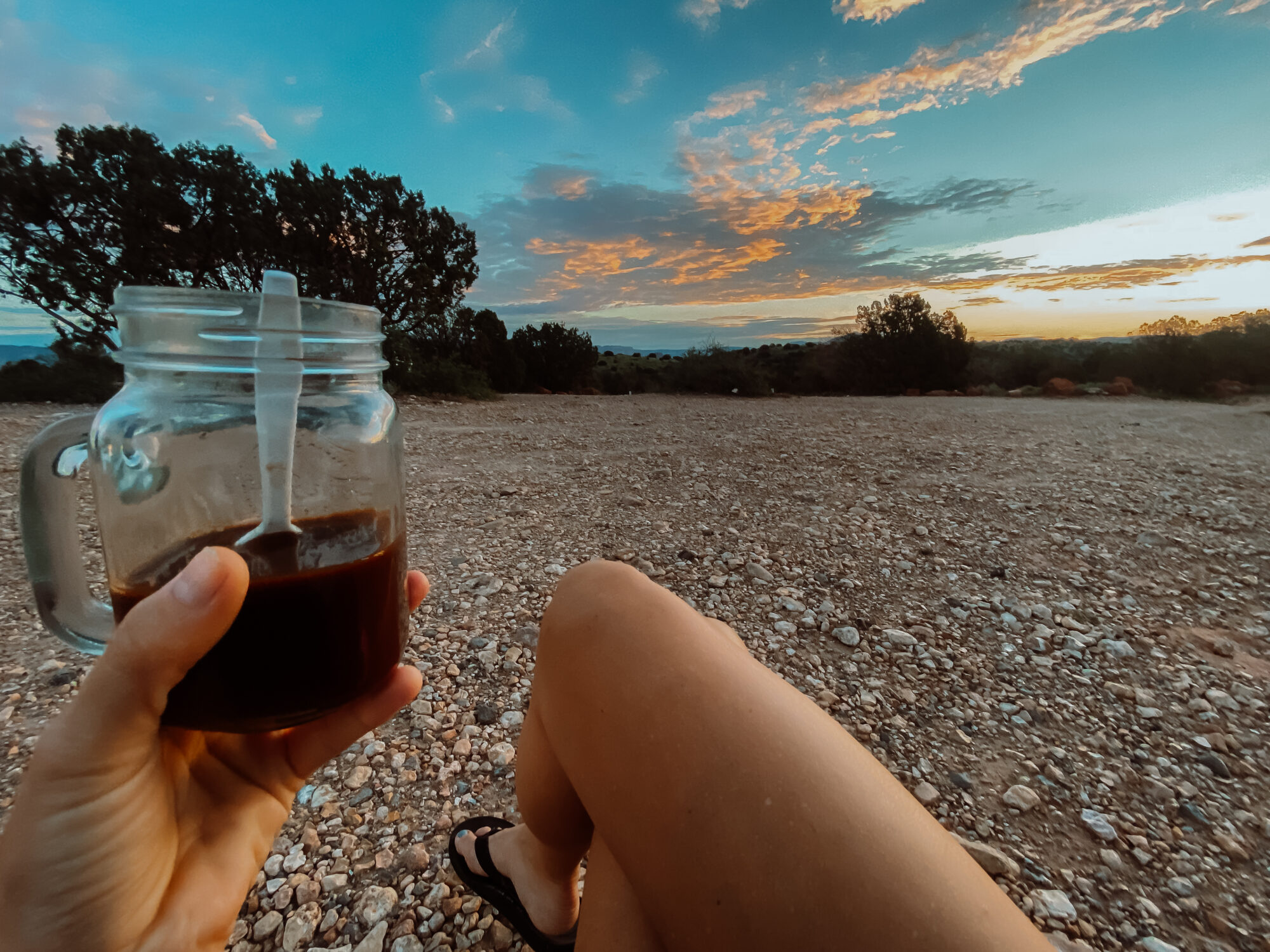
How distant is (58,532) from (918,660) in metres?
3.08

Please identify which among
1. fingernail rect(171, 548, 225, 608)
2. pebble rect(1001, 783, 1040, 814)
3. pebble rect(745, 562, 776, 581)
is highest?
fingernail rect(171, 548, 225, 608)

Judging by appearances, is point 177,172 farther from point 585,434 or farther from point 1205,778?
point 1205,778

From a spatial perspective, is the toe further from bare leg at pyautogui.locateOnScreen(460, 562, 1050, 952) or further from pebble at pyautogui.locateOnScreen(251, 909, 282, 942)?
bare leg at pyautogui.locateOnScreen(460, 562, 1050, 952)

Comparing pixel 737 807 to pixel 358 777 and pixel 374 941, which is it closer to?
pixel 374 941

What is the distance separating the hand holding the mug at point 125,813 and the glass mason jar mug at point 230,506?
7 centimetres

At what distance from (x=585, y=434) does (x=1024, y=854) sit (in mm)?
7153

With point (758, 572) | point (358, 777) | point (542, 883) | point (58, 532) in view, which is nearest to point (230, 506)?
point (58, 532)

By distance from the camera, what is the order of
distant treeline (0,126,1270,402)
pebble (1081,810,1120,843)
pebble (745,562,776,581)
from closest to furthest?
pebble (1081,810,1120,843)
pebble (745,562,776,581)
distant treeline (0,126,1270,402)

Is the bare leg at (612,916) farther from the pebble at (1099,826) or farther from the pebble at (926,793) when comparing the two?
the pebble at (1099,826)

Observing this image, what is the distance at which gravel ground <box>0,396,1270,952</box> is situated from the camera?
→ 1.77m

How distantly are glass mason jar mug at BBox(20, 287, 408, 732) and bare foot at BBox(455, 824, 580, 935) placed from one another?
0.76m

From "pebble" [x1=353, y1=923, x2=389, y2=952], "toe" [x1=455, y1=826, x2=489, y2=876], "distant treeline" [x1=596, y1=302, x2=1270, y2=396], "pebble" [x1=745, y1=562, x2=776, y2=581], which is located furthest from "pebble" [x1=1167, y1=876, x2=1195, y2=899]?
"distant treeline" [x1=596, y1=302, x2=1270, y2=396]

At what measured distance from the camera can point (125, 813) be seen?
0.92 meters

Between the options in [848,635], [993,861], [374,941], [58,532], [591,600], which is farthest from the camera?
[848,635]
